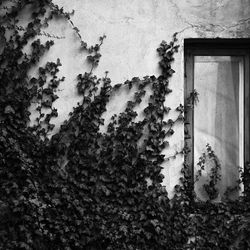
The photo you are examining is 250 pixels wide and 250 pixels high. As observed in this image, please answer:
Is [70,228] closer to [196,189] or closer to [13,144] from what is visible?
[13,144]

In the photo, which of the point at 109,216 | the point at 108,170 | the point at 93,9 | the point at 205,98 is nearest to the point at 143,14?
the point at 93,9

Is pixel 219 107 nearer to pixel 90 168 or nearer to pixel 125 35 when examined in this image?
pixel 125 35

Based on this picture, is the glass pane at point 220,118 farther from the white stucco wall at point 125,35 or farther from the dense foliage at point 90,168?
the white stucco wall at point 125,35

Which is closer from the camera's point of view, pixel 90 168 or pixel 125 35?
pixel 90 168

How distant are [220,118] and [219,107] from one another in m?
0.12

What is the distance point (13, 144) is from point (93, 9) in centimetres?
160

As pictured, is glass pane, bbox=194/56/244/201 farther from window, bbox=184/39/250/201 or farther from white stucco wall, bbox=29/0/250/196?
white stucco wall, bbox=29/0/250/196

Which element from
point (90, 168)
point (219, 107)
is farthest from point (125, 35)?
point (90, 168)

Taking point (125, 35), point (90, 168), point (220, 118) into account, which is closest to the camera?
point (90, 168)

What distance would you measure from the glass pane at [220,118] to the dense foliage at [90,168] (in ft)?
0.50

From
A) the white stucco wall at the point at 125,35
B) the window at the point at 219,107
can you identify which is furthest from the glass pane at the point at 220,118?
the white stucco wall at the point at 125,35

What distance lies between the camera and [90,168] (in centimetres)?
582

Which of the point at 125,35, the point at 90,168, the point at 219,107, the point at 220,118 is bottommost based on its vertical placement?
the point at 90,168

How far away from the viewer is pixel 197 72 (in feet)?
20.1
